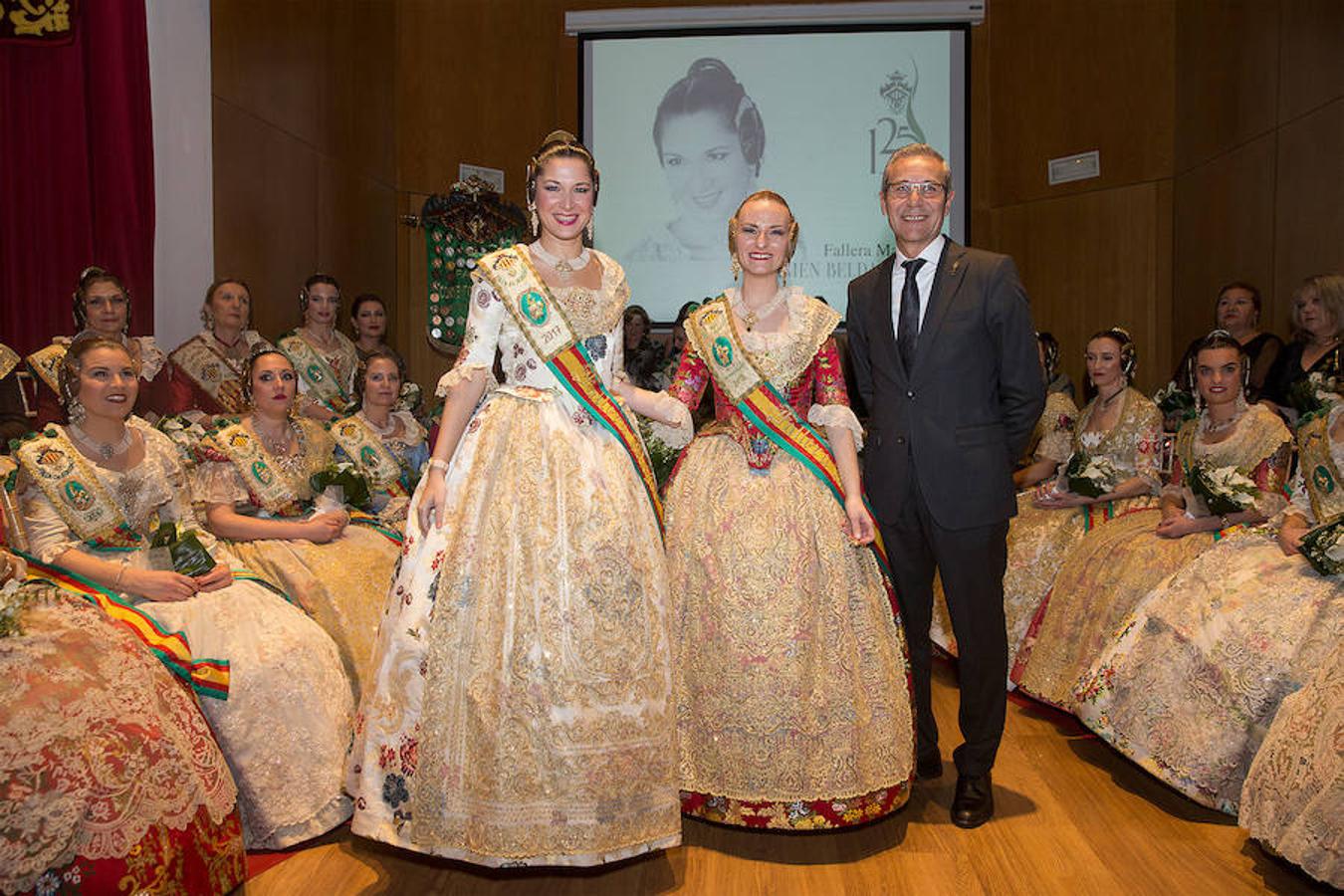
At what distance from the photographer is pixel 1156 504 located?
425cm

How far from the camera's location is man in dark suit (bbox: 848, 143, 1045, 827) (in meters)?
2.77

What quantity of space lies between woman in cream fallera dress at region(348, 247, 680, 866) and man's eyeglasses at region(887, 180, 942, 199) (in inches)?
41.9

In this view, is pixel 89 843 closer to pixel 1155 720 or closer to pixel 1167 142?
pixel 1155 720

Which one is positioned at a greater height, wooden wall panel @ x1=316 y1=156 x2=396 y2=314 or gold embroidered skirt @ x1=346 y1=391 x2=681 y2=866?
wooden wall panel @ x1=316 y1=156 x2=396 y2=314

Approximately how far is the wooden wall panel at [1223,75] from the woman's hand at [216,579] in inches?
216

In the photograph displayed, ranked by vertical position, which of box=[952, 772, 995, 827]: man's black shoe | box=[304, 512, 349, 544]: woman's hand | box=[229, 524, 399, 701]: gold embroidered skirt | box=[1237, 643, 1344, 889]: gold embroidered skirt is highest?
box=[304, 512, 349, 544]: woman's hand

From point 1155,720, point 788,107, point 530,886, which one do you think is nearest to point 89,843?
point 530,886

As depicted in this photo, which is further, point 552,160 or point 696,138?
point 696,138

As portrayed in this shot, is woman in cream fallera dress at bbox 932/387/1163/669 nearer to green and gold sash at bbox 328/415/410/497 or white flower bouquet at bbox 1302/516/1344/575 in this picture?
white flower bouquet at bbox 1302/516/1344/575

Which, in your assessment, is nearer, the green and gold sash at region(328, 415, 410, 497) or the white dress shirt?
the white dress shirt

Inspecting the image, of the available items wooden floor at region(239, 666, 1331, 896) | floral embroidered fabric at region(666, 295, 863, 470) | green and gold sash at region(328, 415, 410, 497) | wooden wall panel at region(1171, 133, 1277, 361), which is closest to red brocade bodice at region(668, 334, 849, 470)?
floral embroidered fabric at region(666, 295, 863, 470)

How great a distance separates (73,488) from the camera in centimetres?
271

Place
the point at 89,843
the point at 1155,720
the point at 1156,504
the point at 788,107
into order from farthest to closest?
the point at 788,107
the point at 1156,504
the point at 1155,720
the point at 89,843

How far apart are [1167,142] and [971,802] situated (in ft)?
17.5
